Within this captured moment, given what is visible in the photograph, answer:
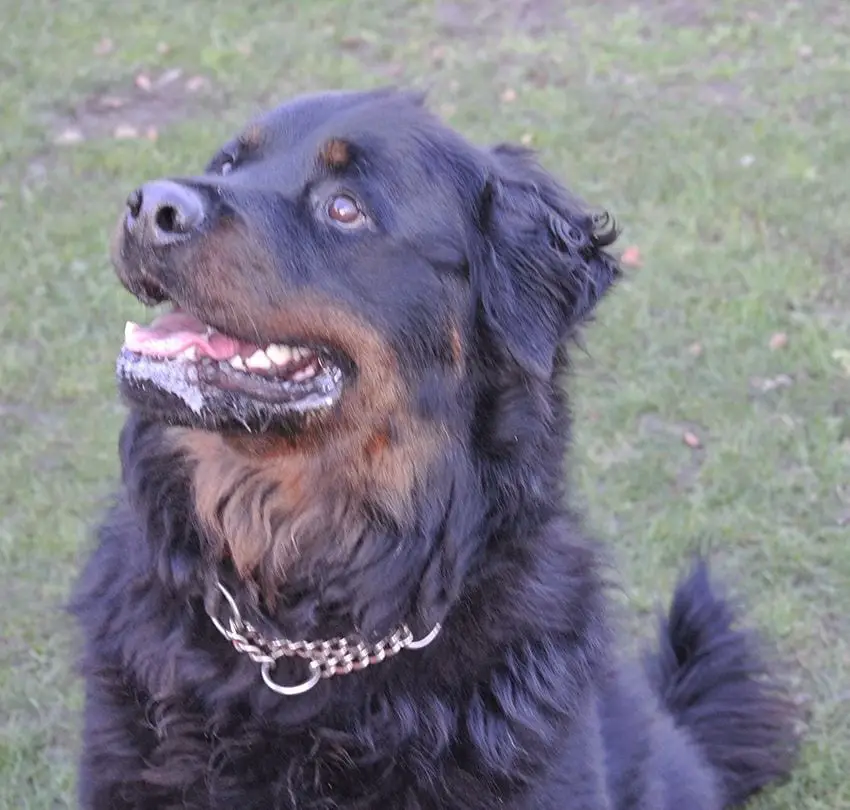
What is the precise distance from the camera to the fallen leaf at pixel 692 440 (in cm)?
467

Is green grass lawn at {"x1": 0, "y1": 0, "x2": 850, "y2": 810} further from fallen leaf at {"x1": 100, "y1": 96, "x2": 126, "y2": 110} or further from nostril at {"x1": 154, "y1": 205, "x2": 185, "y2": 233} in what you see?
nostril at {"x1": 154, "y1": 205, "x2": 185, "y2": 233}

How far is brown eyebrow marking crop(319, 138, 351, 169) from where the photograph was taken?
96.6 inches

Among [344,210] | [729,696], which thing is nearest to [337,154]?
[344,210]

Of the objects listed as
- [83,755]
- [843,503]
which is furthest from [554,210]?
[843,503]

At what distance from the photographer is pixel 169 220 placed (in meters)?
2.21

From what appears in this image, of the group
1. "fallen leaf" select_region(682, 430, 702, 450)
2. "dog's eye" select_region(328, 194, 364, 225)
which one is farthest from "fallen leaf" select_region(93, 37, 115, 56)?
"dog's eye" select_region(328, 194, 364, 225)

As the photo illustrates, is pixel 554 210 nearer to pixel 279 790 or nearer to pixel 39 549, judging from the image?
pixel 279 790

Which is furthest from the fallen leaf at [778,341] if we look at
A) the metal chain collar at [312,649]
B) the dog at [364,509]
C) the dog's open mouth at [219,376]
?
the dog's open mouth at [219,376]

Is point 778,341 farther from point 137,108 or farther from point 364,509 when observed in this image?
point 137,108

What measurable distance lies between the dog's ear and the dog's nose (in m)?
0.62

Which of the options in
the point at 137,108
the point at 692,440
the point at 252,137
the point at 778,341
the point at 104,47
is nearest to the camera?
the point at 252,137

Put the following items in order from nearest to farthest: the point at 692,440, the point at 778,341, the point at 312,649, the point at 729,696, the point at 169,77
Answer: the point at 312,649, the point at 729,696, the point at 692,440, the point at 778,341, the point at 169,77

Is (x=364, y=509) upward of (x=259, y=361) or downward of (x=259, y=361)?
downward

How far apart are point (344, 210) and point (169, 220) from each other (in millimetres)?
385
